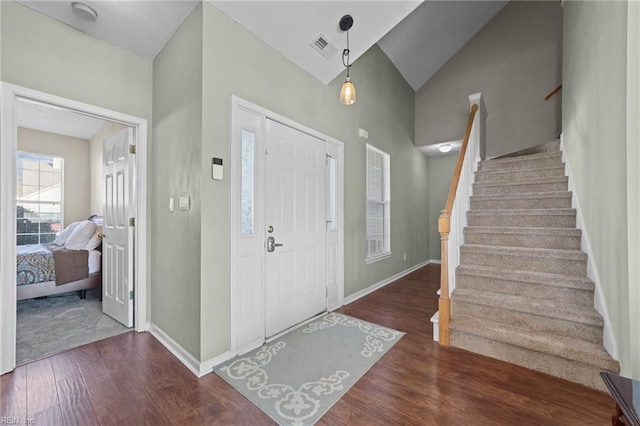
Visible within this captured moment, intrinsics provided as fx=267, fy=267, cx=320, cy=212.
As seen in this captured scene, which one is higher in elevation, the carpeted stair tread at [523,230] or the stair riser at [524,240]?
the carpeted stair tread at [523,230]

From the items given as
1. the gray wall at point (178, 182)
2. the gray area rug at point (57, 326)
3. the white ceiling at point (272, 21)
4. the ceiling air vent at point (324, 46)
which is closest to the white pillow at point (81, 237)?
the gray area rug at point (57, 326)

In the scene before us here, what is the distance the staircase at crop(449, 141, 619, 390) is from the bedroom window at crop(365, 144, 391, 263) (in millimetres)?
1431

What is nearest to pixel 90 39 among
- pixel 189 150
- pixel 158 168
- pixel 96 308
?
pixel 158 168

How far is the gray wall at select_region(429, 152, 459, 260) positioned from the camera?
21.3ft

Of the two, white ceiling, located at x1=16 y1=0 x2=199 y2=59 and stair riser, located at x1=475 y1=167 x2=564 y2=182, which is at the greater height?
white ceiling, located at x1=16 y1=0 x2=199 y2=59

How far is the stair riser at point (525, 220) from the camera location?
281cm

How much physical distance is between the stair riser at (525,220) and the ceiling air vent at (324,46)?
255cm

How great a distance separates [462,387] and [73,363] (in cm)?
303

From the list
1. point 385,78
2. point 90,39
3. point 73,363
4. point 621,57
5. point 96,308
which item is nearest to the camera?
point 621,57

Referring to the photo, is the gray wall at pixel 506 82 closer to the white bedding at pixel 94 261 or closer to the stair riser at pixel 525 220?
the stair riser at pixel 525 220

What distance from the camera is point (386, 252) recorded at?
15.4ft

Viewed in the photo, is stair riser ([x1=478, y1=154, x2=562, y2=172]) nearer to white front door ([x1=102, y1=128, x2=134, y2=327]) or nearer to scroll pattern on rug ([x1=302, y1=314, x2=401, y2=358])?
scroll pattern on rug ([x1=302, y1=314, x2=401, y2=358])

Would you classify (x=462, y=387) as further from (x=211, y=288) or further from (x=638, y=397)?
(x=211, y=288)

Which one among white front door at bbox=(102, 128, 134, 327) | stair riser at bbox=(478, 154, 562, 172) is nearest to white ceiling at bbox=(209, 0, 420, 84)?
white front door at bbox=(102, 128, 134, 327)
